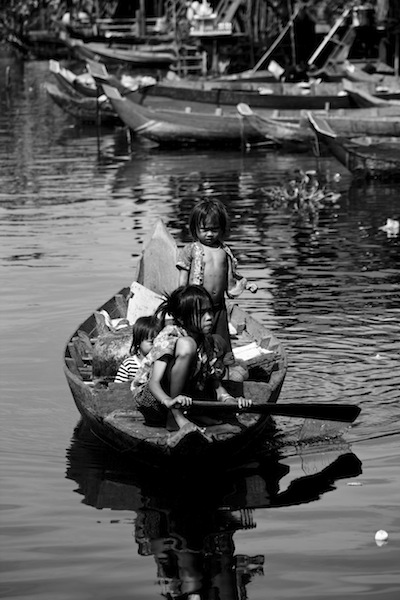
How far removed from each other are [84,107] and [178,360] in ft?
83.8

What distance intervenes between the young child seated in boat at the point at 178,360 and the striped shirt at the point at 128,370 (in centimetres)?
79

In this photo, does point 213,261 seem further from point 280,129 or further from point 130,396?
point 280,129

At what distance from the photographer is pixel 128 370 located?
847 cm

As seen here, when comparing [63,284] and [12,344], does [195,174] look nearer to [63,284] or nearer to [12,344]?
[63,284]

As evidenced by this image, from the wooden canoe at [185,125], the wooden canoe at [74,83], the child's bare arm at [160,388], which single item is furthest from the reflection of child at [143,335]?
the wooden canoe at [74,83]

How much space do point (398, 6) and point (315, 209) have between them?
16230 mm

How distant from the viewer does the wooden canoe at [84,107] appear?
31656 mm

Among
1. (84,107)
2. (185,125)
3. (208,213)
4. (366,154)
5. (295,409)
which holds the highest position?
(84,107)

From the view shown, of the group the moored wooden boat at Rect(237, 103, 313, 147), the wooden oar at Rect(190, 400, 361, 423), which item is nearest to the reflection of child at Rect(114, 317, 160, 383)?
the wooden oar at Rect(190, 400, 361, 423)

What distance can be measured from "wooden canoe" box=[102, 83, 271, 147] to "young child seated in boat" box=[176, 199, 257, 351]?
17396mm

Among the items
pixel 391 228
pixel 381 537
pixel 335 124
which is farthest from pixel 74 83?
pixel 381 537

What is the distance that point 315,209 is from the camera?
19.0 metres

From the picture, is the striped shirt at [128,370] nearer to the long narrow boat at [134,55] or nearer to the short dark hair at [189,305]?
the short dark hair at [189,305]

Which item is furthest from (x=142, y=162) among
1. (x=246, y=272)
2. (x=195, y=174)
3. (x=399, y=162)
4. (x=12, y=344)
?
(x=12, y=344)
